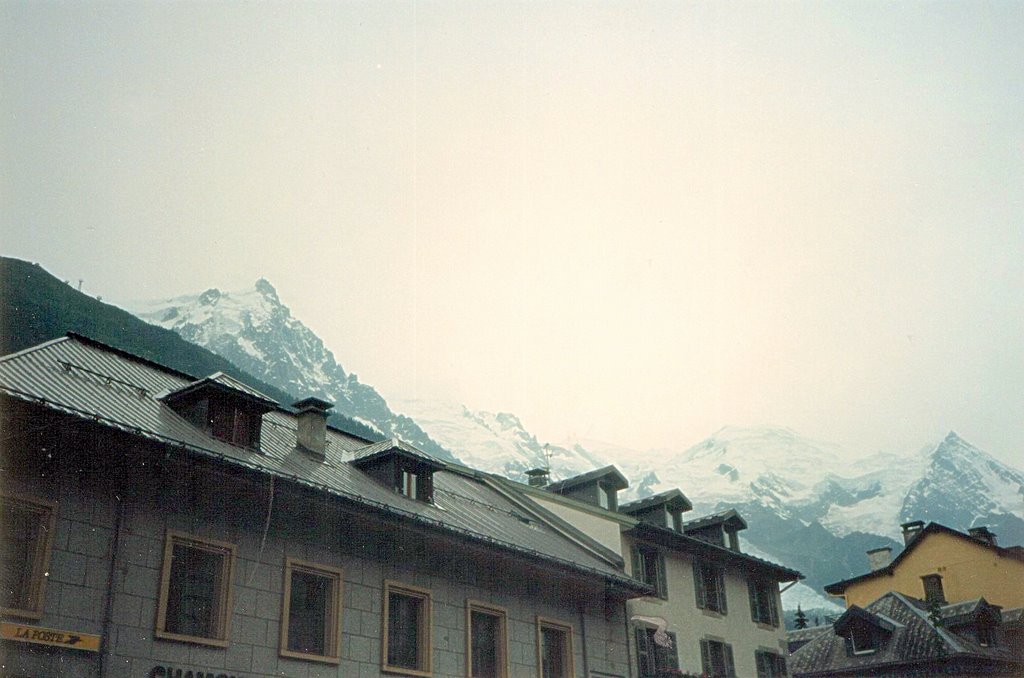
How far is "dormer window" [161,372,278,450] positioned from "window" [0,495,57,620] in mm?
4239

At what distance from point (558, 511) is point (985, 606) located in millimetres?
22598

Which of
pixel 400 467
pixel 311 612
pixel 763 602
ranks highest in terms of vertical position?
pixel 400 467

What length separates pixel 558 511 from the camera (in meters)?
29.9

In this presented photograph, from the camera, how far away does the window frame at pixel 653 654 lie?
2795cm

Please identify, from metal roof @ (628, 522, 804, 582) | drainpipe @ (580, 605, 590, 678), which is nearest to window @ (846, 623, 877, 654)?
metal roof @ (628, 522, 804, 582)

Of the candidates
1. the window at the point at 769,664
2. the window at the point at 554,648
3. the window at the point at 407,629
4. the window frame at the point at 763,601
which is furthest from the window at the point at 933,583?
the window at the point at 407,629

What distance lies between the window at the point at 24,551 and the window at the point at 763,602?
27.1m

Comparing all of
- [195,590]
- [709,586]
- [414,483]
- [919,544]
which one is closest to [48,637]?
[195,590]

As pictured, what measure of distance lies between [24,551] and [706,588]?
79.6 feet

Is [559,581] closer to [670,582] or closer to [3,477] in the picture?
[670,582]

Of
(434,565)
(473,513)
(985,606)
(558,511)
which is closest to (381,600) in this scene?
(434,565)

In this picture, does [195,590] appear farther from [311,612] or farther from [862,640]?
[862,640]

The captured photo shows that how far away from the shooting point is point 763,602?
1419 inches

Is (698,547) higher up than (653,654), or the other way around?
(698,547)
